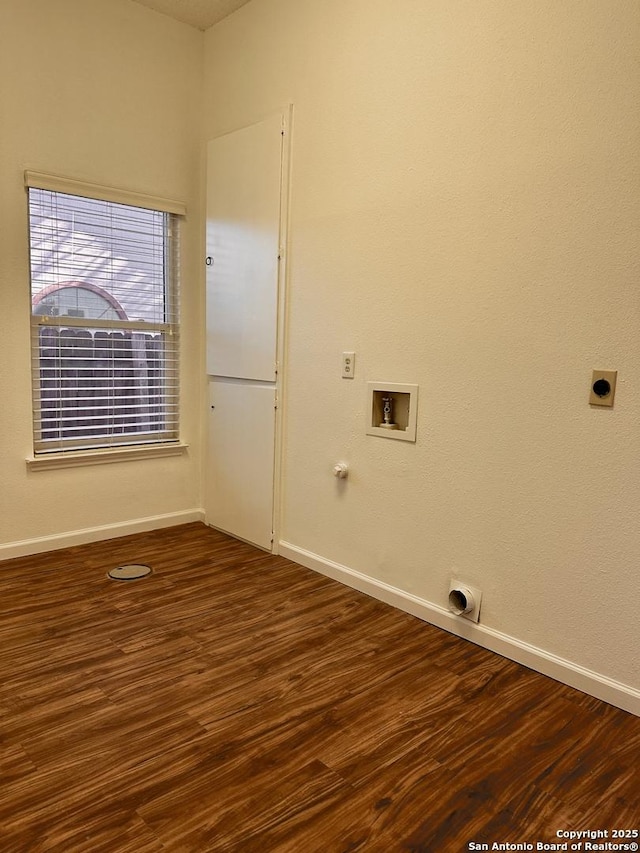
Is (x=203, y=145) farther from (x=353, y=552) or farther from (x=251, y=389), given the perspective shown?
(x=353, y=552)

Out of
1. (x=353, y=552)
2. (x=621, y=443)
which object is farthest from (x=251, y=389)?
(x=621, y=443)

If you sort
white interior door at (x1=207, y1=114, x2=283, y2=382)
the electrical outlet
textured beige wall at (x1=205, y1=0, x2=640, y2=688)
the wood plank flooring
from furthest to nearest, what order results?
white interior door at (x1=207, y1=114, x2=283, y2=382), the electrical outlet, textured beige wall at (x1=205, y1=0, x2=640, y2=688), the wood plank flooring

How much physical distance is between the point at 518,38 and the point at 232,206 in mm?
1779

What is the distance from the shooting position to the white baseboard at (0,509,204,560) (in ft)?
10.7

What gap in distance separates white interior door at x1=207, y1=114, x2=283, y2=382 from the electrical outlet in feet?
1.64

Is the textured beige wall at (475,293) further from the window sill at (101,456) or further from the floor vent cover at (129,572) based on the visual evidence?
the window sill at (101,456)

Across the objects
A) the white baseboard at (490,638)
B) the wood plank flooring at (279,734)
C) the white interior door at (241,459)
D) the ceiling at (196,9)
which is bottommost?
the wood plank flooring at (279,734)

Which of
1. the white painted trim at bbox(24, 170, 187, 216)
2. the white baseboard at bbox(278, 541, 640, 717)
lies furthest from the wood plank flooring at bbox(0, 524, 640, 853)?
the white painted trim at bbox(24, 170, 187, 216)

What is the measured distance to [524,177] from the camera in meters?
2.19

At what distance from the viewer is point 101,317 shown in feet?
11.3

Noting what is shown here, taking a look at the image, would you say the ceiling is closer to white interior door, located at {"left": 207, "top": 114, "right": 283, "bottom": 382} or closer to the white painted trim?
white interior door, located at {"left": 207, "top": 114, "right": 283, "bottom": 382}

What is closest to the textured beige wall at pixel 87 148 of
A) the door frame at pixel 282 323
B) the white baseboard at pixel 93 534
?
the white baseboard at pixel 93 534

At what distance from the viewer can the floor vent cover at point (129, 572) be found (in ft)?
10.0

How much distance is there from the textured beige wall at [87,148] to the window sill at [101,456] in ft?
0.13
